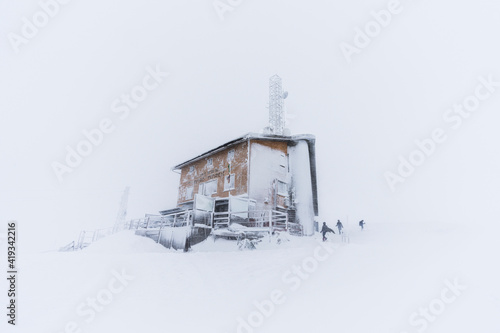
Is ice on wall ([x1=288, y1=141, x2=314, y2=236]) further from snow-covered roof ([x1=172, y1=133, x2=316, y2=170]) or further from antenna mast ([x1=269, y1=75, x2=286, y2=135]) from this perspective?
antenna mast ([x1=269, y1=75, x2=286, y2=135])

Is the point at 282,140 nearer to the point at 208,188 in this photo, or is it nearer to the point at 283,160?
the point at 283,160

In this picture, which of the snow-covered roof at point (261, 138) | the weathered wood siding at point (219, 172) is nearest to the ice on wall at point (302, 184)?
the snow-covered roof at point (261, 138)

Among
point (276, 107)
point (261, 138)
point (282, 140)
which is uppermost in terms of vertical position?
point (276, 107)

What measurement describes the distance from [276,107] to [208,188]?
10.7 m

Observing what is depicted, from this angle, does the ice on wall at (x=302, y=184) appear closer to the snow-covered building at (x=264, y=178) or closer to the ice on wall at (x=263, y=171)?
the snow-covered building at (x=264, y=178)

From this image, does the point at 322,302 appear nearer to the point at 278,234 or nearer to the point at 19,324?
the point at 278,234

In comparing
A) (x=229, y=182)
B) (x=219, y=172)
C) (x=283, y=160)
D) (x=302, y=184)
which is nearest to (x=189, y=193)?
(x=219, y=172)

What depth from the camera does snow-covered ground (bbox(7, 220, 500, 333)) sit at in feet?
23.3

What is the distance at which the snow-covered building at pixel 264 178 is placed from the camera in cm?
1931

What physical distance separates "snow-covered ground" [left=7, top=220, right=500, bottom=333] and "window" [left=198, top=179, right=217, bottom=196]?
411 inches

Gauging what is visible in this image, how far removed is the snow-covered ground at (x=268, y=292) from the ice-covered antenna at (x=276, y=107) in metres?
16.3

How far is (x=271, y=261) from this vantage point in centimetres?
1105

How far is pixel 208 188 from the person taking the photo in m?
23.5

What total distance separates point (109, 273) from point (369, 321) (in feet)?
30.4
